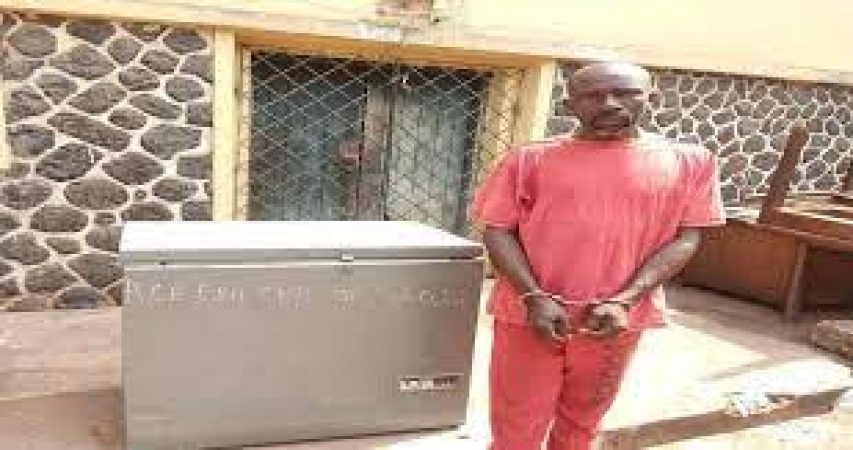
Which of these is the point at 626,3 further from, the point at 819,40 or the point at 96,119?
the point at 96,119

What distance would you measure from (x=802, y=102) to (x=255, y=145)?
14.1ft

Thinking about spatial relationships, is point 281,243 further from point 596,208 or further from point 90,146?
point 90,146

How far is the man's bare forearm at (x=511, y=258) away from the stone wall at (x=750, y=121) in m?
3.01

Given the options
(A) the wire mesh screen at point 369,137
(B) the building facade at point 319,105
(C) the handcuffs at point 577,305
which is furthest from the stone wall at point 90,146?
(C) the handcuffs at point 577,305

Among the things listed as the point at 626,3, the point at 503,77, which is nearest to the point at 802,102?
the point at 626,3

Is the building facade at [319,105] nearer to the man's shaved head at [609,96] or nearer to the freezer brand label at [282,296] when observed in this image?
the freezer brand label at [282,296]

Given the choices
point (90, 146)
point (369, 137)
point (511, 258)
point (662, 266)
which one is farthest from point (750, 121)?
point (90, 146)

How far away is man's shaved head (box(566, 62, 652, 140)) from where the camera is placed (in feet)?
7.53

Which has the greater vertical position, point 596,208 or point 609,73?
point 609,73

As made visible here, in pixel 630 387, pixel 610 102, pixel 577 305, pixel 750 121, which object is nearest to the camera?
pixel 610 102

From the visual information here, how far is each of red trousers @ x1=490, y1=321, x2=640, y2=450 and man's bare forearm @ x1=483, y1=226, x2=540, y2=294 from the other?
0.17m

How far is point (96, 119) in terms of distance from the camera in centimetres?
418

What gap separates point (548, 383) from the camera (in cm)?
251

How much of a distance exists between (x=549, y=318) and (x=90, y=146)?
2.96 m
